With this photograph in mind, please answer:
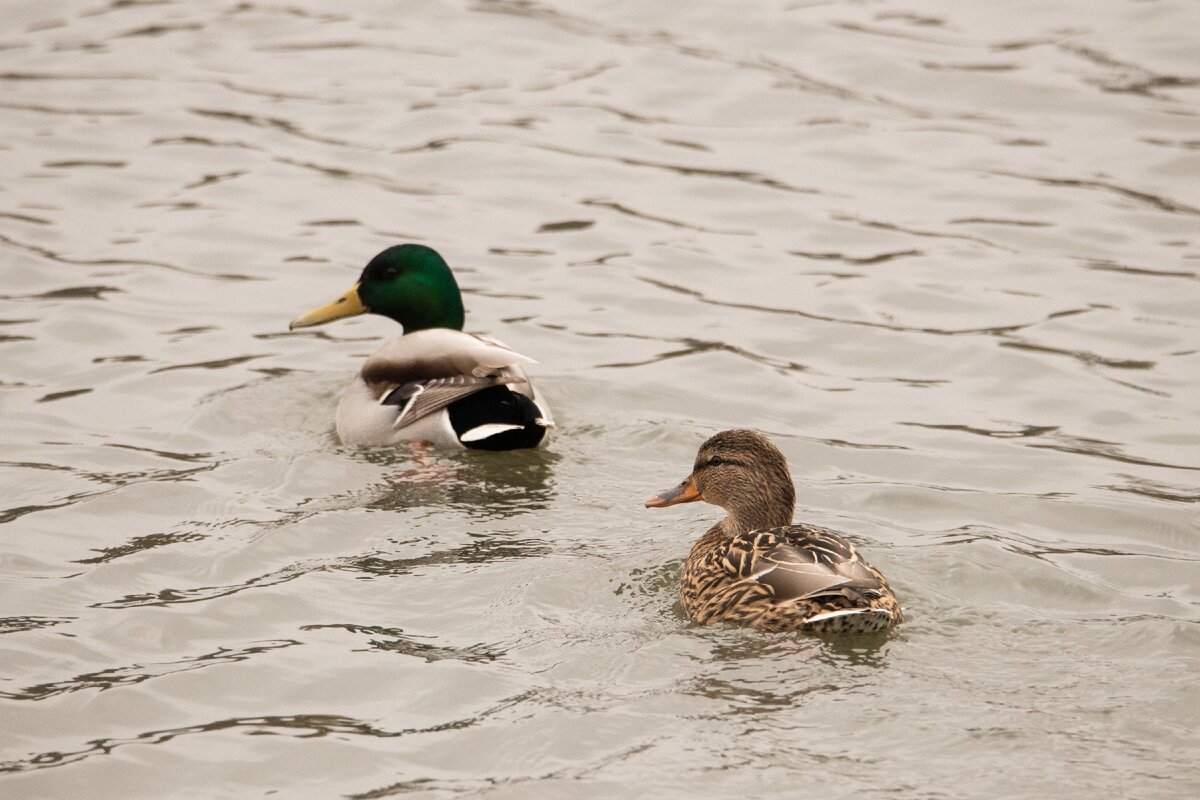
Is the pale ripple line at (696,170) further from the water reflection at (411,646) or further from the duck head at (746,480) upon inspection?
Result: the water reflection at (411,646)

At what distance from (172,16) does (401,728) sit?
470 inches

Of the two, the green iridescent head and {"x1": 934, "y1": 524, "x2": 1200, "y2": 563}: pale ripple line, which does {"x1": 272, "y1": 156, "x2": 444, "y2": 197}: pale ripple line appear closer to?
the green iridescent head

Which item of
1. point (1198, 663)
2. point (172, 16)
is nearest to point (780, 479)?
point (1198, 663)

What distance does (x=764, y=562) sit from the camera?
6859mm

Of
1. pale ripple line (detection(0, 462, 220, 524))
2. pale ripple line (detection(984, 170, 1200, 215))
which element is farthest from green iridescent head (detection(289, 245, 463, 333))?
pale ripple line (detection(984, 170, 1200, 215))

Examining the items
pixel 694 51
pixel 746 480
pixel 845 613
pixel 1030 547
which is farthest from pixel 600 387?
pixel 694 51

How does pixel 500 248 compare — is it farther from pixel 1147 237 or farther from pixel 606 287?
pixel 1147 237

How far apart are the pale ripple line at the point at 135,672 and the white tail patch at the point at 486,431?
7.81 ft

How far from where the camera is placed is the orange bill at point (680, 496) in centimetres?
775

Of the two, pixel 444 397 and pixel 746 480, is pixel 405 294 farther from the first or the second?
pixel 746 480

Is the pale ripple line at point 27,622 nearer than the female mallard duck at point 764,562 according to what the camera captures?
No

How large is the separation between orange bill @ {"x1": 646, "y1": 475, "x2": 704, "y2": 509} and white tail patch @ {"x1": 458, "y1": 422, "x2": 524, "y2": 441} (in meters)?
1.43

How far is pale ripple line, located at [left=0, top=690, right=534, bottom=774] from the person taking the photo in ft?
20.0

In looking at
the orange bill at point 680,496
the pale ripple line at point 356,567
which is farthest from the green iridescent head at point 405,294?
the orange bill at point 680,496
